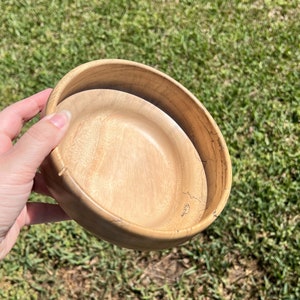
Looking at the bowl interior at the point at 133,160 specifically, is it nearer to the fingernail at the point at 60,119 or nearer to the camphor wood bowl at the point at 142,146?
the camphor wood bowl at the point at 142,146

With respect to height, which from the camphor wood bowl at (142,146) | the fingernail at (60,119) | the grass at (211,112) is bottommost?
the grass at (211,112)

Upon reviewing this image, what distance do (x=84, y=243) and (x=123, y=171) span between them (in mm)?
1038

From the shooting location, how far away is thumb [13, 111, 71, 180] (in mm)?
1739

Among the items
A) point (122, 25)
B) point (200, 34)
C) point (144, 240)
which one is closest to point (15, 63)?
point (122, 25)

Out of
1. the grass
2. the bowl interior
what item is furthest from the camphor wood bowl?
the grass

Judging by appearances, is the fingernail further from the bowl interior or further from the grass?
the grass

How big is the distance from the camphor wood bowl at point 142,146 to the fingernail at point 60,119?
0.03m

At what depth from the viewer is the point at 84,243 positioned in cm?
298

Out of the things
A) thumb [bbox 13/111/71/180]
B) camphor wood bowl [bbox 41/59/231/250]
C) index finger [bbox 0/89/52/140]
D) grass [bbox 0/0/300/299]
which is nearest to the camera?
thumb [bbox 13/111/71/180]

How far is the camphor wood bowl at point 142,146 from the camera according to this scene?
6.50ft

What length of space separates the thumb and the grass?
4.07 ft

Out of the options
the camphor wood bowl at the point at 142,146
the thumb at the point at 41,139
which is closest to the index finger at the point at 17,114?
the camphor wood bowl at the point at 142,146

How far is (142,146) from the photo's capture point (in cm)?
218

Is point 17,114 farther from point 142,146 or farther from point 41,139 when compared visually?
point 41,139
